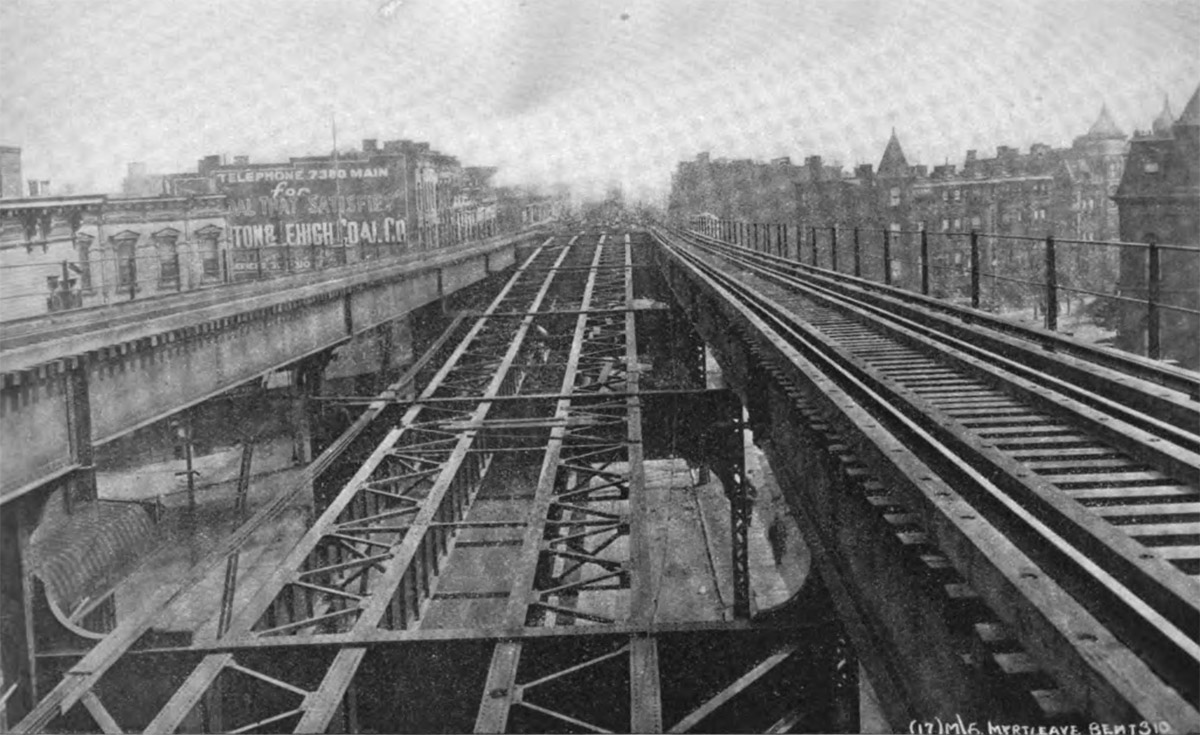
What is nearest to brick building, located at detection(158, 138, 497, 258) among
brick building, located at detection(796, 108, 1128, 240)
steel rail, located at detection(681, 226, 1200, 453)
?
brick building, located at detection(796, 108, 1128, 240)

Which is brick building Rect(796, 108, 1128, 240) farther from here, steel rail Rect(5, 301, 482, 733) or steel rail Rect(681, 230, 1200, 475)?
steel rail Rect(5, 301, 482, 733)

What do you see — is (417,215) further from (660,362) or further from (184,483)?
(660,362)

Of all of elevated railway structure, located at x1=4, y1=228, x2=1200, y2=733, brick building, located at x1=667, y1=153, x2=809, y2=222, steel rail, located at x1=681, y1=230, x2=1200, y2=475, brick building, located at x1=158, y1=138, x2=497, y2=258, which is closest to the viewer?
elevated railway structure, located at x1=4, y1=228, x2=1200, y2=733

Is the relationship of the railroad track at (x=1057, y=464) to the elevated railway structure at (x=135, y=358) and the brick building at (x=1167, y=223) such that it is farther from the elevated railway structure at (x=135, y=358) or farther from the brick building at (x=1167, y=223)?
the brick building at (x=1167, y=223)

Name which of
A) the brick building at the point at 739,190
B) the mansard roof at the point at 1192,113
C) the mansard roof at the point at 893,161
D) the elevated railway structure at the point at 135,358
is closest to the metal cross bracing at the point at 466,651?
the elevated railway structure at the point at 135,358

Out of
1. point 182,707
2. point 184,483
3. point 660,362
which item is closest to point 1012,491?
point 182,707
